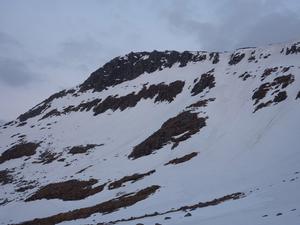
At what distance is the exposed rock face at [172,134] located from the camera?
6383 cm

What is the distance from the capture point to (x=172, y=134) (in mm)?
66188

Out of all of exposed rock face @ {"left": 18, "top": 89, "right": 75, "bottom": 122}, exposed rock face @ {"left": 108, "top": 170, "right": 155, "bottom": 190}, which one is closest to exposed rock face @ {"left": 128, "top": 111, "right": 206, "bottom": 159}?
exposed rock face @ {"left": 108, "top": 170, "right": 155, "bottom": 190}

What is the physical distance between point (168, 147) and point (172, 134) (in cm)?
462

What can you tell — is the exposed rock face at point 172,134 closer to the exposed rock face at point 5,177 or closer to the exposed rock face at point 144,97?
the exposed rock face at point 144,97

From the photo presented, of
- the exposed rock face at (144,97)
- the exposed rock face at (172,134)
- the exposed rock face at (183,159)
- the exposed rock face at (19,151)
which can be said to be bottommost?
the exposed rock face at (183,159)

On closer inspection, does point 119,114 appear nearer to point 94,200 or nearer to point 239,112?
point 239,112

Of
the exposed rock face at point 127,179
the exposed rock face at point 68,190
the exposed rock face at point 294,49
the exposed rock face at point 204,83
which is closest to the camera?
the exposed rock face at point 127,179

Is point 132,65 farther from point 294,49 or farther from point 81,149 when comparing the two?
point 294,49

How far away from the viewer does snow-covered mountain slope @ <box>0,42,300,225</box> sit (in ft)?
95.1

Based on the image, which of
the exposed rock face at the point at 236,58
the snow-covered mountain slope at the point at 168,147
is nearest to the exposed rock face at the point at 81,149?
the snow-covered mountain slope at the point at 168,147

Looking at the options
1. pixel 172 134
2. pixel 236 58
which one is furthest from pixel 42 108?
pixel 172 134

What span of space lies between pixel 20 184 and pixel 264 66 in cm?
5380

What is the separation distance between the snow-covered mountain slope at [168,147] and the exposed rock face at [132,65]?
49 cm

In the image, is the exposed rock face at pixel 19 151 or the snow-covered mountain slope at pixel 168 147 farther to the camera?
the exposed rock face at pixel 19 151
